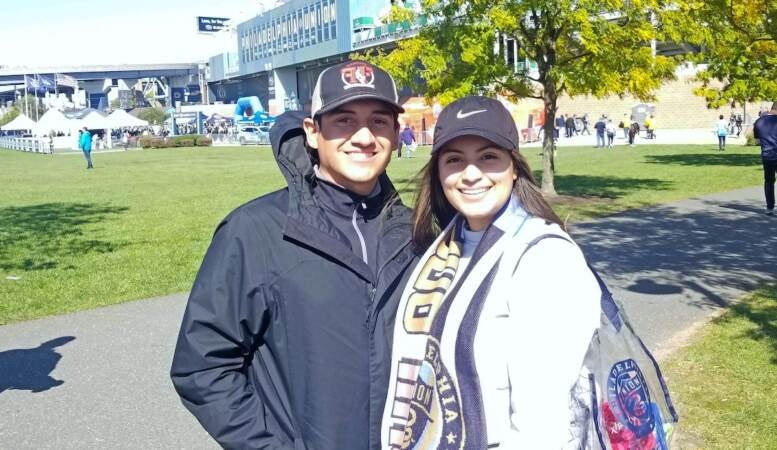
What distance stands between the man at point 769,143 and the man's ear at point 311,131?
491 inches

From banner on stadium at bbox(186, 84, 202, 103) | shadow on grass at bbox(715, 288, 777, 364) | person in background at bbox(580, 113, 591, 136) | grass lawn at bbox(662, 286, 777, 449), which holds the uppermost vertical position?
banner on stadium at bbox(186, 84, 202, 103)

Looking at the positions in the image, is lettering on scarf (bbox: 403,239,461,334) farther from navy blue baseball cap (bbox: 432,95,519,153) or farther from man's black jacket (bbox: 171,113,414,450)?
navy blue baseball cap (bbox: 432,95,519,153)

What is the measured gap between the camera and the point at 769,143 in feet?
43.5

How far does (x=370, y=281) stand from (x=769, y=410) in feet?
12.3

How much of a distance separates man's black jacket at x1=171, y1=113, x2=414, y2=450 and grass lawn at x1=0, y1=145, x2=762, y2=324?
798mm

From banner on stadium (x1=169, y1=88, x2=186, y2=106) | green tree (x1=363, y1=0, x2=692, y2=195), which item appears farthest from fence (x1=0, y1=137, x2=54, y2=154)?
banner on stadium (x1=169, y1=88, x2=186, y2=106)

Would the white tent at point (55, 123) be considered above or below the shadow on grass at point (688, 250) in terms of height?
above

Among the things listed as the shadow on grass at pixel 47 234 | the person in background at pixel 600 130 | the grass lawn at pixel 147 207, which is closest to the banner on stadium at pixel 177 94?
the grass lawn at pixel 147 207

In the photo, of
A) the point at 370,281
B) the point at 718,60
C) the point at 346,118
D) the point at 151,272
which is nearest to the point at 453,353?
the point at 370,281

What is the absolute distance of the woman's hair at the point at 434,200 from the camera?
2219mm

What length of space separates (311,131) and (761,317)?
5.89 m

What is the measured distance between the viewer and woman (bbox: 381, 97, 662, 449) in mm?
1815

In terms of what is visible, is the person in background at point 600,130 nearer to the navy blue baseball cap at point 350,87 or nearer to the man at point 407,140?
the man at point 407,140

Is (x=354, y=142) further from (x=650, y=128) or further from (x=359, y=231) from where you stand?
(x=650, y=128)
